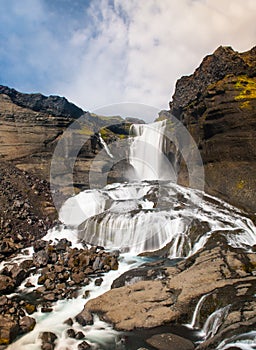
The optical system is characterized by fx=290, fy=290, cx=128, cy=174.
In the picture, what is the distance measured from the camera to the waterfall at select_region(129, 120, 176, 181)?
3650 centimetres

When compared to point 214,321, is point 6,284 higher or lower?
lower

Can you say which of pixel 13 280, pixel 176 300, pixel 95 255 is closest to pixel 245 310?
pixel 176 300

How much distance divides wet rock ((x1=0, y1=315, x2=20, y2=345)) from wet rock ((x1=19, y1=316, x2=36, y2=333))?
0.70 ft

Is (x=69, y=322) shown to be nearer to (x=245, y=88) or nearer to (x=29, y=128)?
(x=245, y=88)

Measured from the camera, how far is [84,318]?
921cm

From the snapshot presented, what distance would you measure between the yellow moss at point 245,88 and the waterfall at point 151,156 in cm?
1325

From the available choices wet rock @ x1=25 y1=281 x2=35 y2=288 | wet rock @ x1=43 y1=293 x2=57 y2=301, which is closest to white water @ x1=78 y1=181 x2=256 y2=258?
wet rock @ x1=25 y1=281 x2=35 y2=288

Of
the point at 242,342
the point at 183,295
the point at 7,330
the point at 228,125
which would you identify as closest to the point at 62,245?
the point at 7,330

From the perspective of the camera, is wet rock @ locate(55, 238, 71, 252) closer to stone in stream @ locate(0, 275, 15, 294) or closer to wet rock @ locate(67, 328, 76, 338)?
stone in stream @ locate(0, 275, 15, 294)

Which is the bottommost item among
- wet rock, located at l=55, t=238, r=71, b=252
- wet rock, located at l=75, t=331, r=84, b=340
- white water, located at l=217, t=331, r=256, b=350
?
wet rock, located at l=75, t=331, r=84, b=340

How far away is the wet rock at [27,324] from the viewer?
8674mm

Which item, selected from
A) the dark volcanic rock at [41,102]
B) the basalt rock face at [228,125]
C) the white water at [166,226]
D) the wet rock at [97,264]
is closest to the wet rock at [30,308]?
the wet rock at [97,264]

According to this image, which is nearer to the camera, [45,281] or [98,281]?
[98,281]

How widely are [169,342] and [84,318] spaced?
9.47ft
